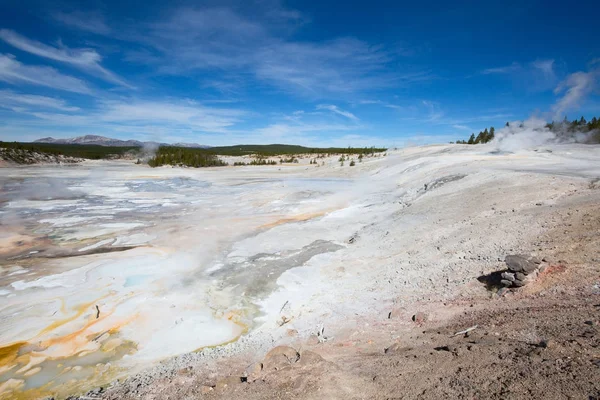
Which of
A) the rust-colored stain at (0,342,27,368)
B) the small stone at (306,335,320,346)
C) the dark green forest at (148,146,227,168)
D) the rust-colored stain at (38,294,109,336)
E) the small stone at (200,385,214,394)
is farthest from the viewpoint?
the dark green forest at (148,146,227,168)

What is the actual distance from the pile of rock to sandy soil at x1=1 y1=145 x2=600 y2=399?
0.18 meters

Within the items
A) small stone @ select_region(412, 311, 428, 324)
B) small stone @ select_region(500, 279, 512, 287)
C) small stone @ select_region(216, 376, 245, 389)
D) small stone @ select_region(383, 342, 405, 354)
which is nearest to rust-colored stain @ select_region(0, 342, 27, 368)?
small stone @ select_region(216, 376, 245, 389)

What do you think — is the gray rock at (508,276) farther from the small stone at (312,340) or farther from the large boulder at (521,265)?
the small stone at (312,340)

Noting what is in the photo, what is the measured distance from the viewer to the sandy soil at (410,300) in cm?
356

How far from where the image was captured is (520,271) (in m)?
5.66

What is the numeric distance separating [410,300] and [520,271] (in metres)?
1.94

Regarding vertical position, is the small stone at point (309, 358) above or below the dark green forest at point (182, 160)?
below

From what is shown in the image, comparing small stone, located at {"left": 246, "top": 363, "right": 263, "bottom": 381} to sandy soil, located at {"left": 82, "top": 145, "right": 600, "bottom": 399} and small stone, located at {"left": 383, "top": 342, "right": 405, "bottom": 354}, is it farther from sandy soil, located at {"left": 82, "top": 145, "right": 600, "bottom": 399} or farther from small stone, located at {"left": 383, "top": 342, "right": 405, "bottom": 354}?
small stone, located at {"left": 383, "top": 342, "right": 405, "bottom": 354}

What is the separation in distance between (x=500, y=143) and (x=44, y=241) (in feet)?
93.6

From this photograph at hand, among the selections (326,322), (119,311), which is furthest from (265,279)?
(119,311)

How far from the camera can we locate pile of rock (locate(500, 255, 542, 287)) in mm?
5617

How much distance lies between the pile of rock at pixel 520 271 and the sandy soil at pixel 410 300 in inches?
7.3

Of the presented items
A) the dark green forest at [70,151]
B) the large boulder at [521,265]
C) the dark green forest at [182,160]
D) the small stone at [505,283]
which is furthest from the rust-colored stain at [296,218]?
the dark green forest at [70,151]

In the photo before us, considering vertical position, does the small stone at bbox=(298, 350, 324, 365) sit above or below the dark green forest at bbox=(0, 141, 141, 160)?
below
